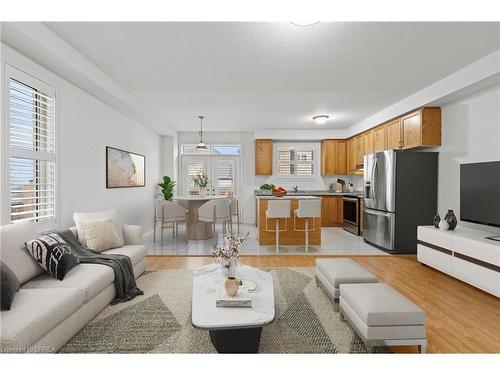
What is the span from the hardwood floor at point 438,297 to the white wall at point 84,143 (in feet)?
4.28

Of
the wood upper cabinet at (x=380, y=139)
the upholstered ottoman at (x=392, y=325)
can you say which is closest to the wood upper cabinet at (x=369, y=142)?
the wood upper cabinet at (x=380, y=139)

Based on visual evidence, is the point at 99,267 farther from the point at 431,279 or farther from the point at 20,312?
the point at 431,279

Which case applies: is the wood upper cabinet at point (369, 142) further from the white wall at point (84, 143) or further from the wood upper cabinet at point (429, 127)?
the white wall at point (84, 143)

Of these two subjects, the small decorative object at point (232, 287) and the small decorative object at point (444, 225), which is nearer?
the small decorative object at point (232, 287)

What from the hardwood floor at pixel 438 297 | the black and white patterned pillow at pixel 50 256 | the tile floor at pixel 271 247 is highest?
the black and white patterned pillow at pixel 50 256

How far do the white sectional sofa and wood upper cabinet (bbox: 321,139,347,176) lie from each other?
651 cm

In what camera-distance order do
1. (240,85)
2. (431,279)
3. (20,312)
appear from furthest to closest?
(240,85), (431,279), (20,312)

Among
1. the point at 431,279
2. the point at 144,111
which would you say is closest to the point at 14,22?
the point at 144,111

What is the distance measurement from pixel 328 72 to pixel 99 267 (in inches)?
143

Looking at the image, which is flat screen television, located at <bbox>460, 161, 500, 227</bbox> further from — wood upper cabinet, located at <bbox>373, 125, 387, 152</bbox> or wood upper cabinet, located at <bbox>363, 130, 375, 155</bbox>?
wood upper cabinet, located at <bbox>363, 130, 375, 155</bbox>

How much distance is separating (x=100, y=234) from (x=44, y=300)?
1.38 m

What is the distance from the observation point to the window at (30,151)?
282 cm

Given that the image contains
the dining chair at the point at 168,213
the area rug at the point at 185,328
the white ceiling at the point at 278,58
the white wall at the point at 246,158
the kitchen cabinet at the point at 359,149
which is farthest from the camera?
the white wall at the point at 246,158
